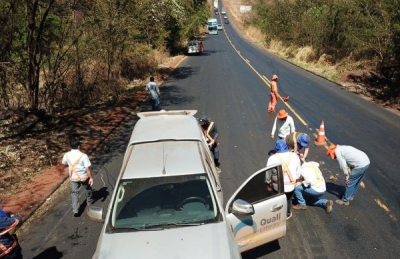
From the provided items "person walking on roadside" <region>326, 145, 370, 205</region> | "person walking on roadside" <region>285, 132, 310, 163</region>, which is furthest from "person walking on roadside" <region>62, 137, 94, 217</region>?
"person walking on roadside" <region>326, 145, 370, 205</region>

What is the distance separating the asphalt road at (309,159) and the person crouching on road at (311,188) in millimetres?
179

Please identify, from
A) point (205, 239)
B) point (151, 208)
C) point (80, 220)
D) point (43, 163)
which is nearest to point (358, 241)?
point (205, 239)

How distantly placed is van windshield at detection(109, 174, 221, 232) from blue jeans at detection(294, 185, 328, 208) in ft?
8.92

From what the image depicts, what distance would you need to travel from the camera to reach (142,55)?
24453mm

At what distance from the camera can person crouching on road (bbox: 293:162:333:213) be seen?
20.8 ft

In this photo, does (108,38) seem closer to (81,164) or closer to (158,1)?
(158,1)

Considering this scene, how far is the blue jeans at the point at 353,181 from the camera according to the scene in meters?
6.81

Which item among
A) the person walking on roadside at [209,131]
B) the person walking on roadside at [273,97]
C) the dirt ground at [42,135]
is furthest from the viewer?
the person walking on roadside at [273,97]

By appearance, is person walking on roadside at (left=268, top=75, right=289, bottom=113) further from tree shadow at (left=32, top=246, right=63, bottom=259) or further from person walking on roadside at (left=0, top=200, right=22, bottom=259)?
person walking on roadside at (left=0, top=200, right=22, bottom=259)

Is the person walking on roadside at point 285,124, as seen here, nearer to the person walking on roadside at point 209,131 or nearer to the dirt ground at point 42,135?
the person walking on roadside at point 209,131

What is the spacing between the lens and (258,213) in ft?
16.2

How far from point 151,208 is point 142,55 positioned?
69.7 feet

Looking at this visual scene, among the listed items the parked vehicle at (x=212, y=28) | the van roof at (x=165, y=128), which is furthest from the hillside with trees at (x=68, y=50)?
the parked vehicle at (x=212, y=28)

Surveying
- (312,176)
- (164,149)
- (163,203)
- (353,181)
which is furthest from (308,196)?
(163,203)
